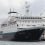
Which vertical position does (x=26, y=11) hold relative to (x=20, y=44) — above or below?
above

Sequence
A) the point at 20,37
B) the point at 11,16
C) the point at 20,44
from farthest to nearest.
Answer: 1. the point at 11,16
2. the point at 20,37
3. the point at 20,44

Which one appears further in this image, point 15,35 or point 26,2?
point 26,2

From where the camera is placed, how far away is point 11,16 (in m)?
41.9

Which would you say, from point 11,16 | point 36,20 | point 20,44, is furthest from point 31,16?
point 20,44

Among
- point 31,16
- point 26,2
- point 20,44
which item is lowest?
point 20,44

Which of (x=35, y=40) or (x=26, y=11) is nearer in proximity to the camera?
(x=35, y=40)

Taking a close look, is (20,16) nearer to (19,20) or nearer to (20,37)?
(19,20)

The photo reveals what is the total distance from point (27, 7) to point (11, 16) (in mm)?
5076

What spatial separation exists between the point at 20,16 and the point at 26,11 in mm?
3653

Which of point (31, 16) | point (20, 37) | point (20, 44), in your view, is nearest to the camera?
point (20, 44)

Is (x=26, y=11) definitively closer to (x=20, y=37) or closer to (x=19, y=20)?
(x=19, y=20)

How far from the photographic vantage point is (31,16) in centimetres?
4500

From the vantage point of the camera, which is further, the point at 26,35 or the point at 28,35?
the point at 28,35

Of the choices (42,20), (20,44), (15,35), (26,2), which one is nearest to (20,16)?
(26,2)
